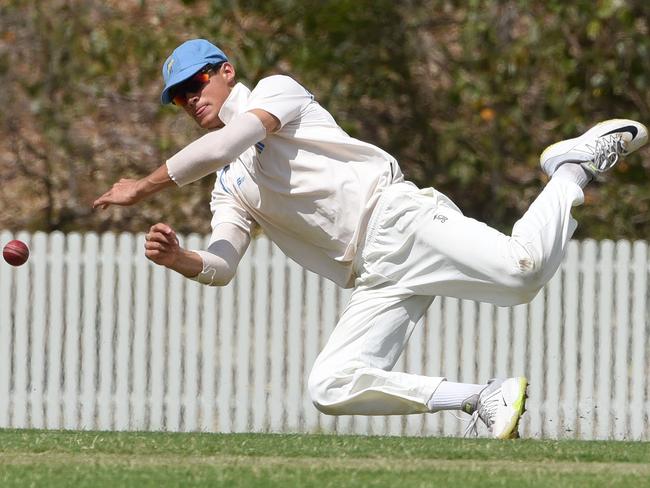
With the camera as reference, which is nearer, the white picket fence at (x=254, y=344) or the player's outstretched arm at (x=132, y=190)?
the player's outstretched arm at (x=132, y=190)

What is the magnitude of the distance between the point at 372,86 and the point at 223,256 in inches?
249

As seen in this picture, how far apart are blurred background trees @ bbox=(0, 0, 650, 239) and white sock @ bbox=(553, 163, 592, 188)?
549cm

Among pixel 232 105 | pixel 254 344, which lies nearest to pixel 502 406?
pixel 232 105

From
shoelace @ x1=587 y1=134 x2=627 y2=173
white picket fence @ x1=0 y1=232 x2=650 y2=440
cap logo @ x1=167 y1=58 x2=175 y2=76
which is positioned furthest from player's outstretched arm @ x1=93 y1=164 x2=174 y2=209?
white picket fence @ x1=0 y1=232 x2=650 y2=440

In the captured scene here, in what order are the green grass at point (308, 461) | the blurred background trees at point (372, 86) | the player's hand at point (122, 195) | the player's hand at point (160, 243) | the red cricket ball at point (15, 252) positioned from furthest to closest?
the blurred background trees at point (372, 86)
the red cricket ball at point (15, 252)
the player's hand at point (160, 243)
the player's hand at point (122, 195)
the green grass at point (308, 461)

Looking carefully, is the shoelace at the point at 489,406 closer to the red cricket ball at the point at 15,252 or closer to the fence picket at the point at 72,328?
the red cricket ball at the point at 15,252

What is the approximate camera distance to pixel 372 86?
40.1ft

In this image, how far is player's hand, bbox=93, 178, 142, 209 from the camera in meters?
5.50

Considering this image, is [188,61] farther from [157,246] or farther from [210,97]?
[157,246]

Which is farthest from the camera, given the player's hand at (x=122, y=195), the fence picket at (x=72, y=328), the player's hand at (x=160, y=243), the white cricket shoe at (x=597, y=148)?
the fence picket at (x=72, y=328)

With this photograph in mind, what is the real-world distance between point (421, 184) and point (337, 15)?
153 cm

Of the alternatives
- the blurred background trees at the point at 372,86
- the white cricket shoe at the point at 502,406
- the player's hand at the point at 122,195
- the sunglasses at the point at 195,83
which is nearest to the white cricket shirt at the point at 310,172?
the sunglasses at the point at 195,83

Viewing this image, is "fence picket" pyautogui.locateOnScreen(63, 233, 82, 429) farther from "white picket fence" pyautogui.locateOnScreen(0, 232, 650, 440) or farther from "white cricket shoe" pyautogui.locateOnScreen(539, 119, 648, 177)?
"white cricket shoe" pyautogui.locateOnScreen(539, 119, 648, 177)

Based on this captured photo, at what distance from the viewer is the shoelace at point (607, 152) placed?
20.2 feet
